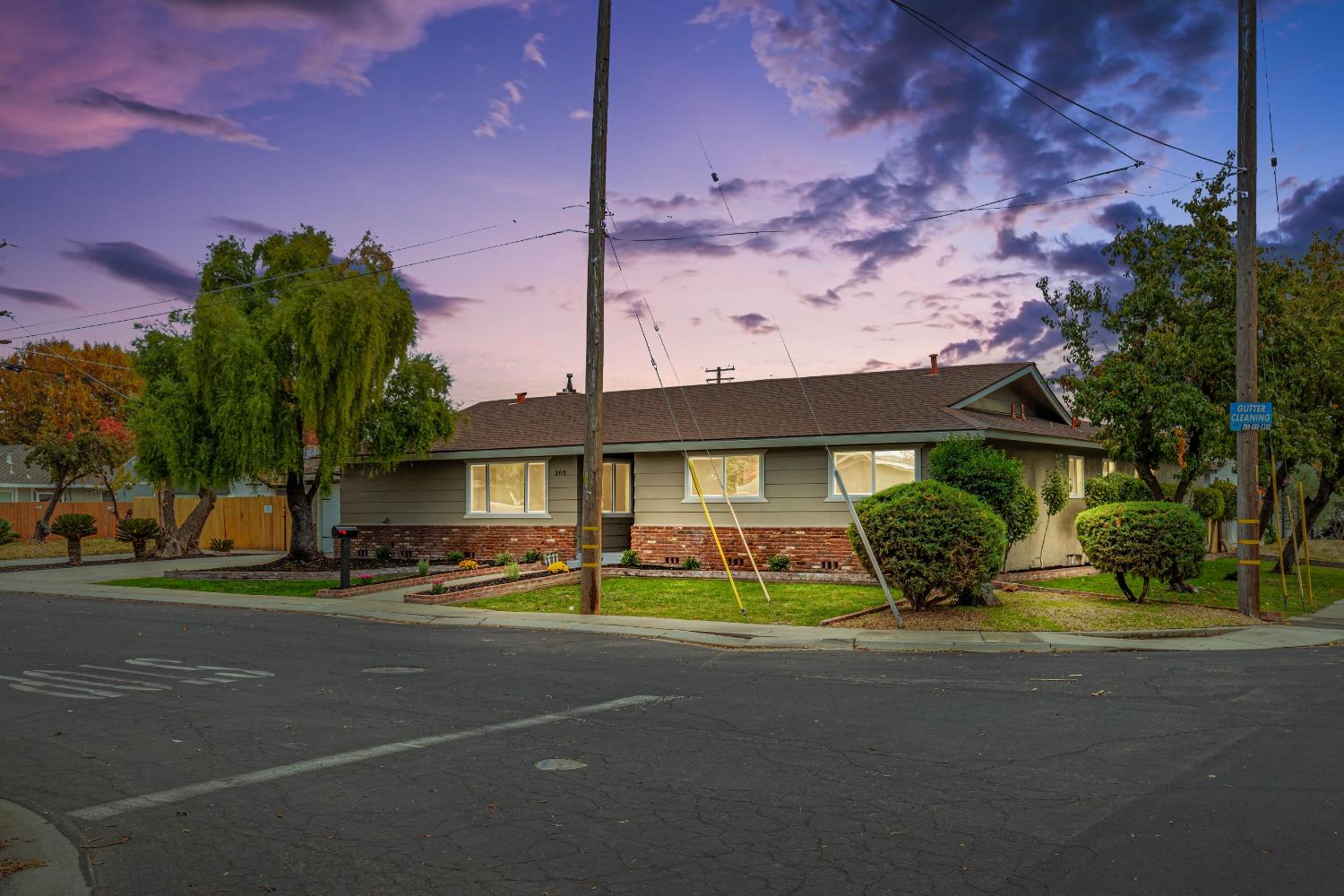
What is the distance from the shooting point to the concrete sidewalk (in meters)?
14.6

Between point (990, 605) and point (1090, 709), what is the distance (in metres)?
8.49

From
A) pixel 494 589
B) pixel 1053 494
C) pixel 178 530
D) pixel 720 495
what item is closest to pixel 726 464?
pixel 720 495

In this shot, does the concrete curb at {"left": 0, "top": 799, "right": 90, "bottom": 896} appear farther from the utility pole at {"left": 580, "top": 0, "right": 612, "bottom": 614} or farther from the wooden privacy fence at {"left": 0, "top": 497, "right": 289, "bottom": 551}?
the wooden privacy fence at {"left": 0, "top": 497, "right": 289, "bottom": 551}

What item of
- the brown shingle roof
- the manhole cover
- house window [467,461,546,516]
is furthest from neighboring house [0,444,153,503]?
the manhole cover

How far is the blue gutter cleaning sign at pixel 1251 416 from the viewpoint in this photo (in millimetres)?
16953

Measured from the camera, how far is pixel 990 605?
1811 cm

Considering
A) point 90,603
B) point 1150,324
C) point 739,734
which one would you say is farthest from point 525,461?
point 739,734

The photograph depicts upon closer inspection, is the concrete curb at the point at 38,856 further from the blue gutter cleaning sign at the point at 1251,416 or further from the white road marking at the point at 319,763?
the blue gutter cleaning sign at the point at 1251,416

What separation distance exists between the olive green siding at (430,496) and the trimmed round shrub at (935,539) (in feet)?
41.2

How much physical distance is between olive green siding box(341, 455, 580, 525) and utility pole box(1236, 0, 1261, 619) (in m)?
16.0

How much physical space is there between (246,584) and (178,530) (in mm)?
13495

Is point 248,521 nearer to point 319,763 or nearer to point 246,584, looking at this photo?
point 246,584

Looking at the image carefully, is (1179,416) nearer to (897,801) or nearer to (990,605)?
(990,605)

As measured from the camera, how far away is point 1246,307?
17.5m
